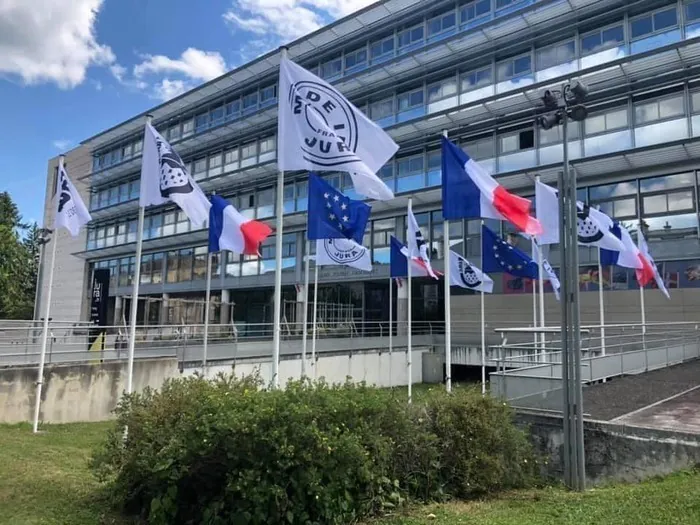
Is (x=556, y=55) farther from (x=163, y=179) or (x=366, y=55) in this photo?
(x=163, y=179)

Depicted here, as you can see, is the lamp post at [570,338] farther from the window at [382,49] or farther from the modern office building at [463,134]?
the window at [382,49]

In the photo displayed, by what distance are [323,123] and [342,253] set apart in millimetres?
→ 8236

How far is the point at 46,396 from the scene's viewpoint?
14.2m

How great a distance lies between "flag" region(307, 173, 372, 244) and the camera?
35.1ft

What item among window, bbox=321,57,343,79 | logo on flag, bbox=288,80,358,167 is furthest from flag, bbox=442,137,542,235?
window, bbox=321,57,343,79

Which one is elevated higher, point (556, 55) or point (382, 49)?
point (382, 49)

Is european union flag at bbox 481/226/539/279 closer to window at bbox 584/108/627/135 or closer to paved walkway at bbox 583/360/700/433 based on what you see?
paved walkway at bbox 583/360/700/433

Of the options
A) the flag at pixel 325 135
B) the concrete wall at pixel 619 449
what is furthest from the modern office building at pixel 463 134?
the flag at pixel 325 135

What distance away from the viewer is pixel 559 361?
45.6 feet

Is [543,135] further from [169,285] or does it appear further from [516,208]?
A: [169,285]

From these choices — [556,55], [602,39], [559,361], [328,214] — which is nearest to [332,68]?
[556,55]

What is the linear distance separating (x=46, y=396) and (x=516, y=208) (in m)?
12.2

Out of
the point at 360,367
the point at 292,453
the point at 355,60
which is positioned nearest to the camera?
the point at 292,453

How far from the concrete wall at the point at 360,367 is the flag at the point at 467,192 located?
1278 centimetres
